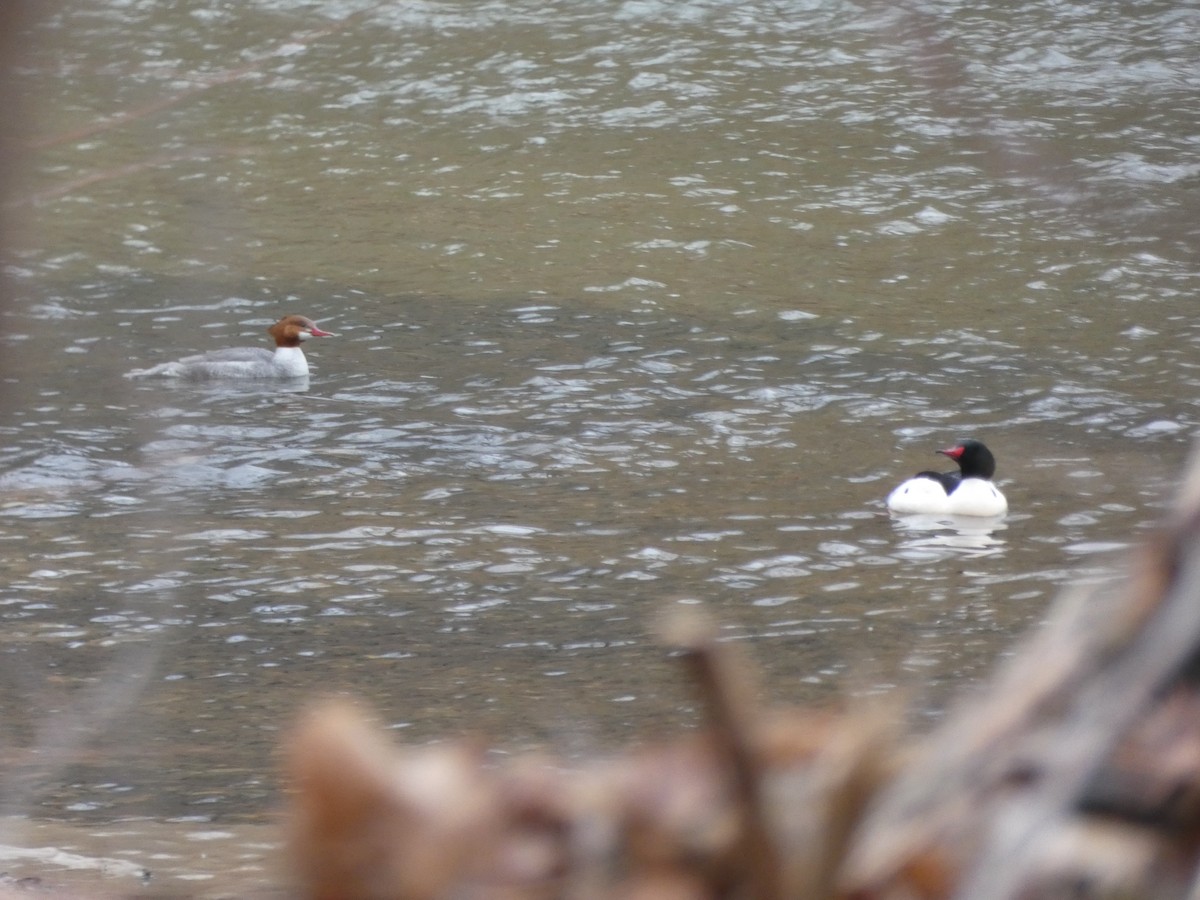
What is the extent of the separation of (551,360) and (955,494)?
22.3 feet

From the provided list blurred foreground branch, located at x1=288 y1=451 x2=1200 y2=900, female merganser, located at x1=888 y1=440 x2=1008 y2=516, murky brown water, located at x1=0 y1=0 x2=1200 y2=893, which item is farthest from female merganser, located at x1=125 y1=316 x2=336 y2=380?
blurred foreground branch, located at x1=288 y1=451 x2=1200 y2=900

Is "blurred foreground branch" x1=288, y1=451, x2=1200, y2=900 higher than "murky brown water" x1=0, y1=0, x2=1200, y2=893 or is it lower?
higher

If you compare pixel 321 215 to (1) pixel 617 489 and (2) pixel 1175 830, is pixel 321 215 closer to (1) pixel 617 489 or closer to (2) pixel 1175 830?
(1) pixel 617 489

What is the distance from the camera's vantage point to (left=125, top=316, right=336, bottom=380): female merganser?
18922 mm

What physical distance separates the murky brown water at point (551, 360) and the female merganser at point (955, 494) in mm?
236

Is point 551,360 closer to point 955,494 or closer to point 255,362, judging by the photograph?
point 255,362

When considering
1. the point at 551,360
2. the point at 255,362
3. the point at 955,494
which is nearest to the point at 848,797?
the point at 955,494

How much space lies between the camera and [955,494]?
13.9m

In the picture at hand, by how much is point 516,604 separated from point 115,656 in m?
2.74

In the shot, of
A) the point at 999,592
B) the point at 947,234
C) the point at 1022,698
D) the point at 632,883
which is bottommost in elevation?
the point at 947,234

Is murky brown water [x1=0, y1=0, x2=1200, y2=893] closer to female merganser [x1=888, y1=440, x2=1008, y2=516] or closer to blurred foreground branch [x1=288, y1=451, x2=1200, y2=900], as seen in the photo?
blurred foreground branch [x1=288, y1=451, x2=1200, y2=900]

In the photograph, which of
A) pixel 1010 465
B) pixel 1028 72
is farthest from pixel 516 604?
pixel 1028 72

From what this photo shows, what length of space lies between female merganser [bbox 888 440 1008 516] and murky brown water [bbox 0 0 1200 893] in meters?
0.24

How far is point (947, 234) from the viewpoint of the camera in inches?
965
